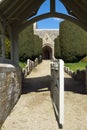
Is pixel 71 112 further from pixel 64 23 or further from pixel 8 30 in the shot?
pixel 64 23

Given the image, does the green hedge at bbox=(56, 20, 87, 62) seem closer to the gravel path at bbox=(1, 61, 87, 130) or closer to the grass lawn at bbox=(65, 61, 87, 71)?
the grass lawn at bbox=(65, 61, 87, 71)

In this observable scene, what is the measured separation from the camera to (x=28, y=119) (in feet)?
29.1

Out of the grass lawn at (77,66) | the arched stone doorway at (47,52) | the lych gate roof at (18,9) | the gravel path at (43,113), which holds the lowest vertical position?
the gravel path at (43,113)

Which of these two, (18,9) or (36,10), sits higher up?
(36,10)

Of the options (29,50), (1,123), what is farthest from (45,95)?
(29,50)

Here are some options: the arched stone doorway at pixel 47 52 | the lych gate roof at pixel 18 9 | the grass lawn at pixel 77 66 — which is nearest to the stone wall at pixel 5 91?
Answer: the lych gate roof at pixel 18 9

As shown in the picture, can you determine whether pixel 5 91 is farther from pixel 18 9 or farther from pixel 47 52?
pixel 47 52

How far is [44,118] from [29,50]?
20996mm

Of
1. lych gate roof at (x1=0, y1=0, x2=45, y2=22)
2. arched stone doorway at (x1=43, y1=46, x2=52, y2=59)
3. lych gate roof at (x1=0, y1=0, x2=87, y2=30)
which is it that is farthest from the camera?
arched stone doorway at (x1=43, y1=46, x2=52, y2=59)

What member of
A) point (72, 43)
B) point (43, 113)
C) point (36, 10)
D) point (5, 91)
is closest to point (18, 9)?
point (36, 10)

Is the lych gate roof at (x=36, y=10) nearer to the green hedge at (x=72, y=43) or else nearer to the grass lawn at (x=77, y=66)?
the grass lawn at (x=77, y=66)

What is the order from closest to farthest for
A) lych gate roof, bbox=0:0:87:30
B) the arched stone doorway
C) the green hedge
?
1. lych gate roof, bbox=0:0:87:30
2. the green hedge
3. the arched stone doorway

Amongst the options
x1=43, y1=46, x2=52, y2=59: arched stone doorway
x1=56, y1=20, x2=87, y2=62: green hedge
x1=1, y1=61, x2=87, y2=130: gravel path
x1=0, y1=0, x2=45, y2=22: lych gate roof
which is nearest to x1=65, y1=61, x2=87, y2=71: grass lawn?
x1=56, y1=20, x2=87, y2=62: green hedge

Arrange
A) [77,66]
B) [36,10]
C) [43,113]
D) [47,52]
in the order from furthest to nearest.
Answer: [47,52]
[77,66]
[36,10]
[43,113]
